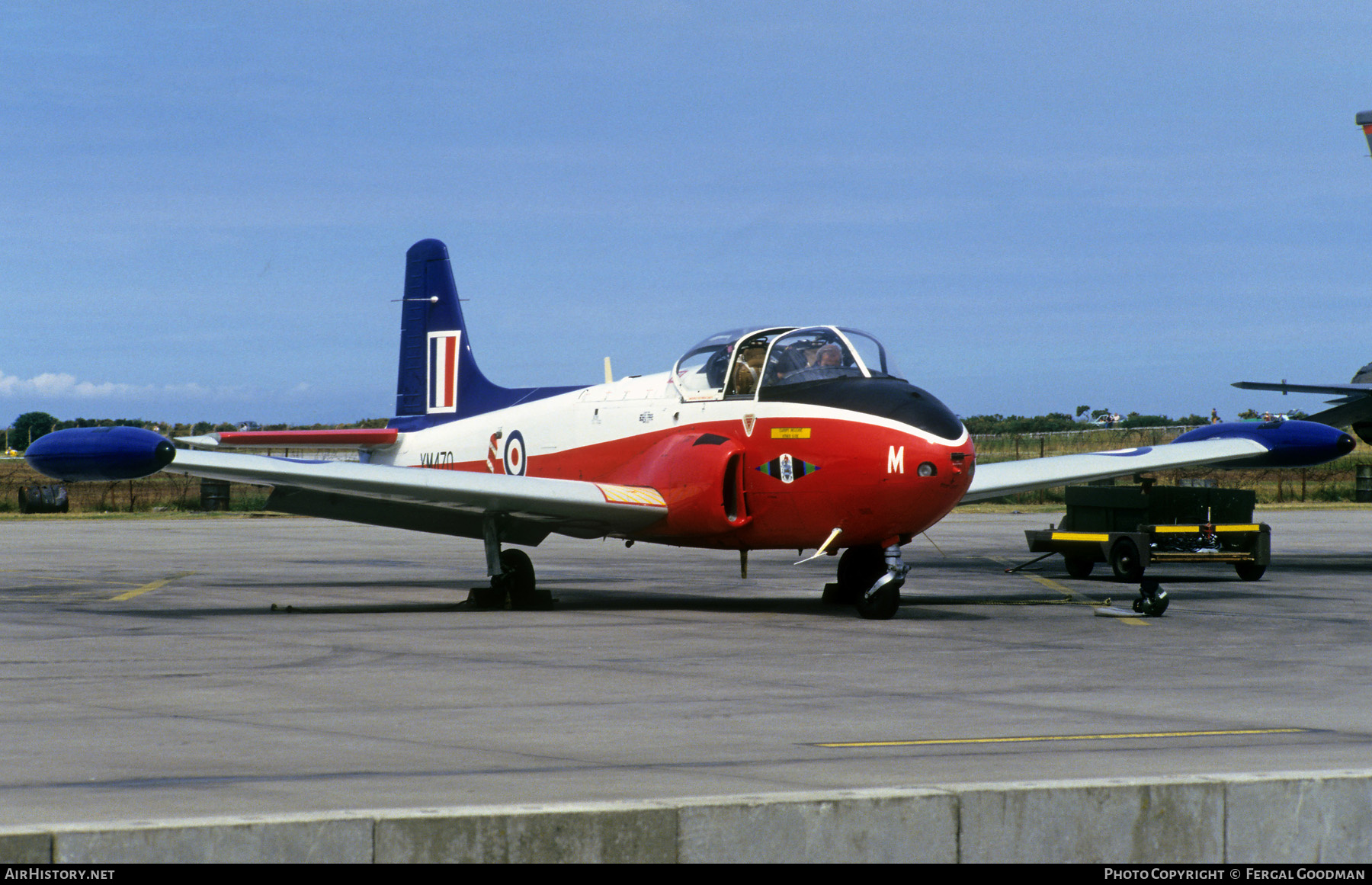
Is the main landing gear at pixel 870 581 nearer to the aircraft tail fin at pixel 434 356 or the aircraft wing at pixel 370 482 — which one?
the aircraft wing at pixel 370 482

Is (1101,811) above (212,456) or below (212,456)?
below

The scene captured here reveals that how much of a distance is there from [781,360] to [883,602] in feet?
9.86

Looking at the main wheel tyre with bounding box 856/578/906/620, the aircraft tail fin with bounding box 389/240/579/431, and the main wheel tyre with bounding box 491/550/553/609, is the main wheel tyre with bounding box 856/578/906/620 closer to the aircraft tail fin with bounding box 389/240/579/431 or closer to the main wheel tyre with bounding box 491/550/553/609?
the main wheel tyre with bounding box 491/550/553/609

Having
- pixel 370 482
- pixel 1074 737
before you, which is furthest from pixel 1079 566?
pixel 1074 737

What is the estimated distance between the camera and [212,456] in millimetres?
15320

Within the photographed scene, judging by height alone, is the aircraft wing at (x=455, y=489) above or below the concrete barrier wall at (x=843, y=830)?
above

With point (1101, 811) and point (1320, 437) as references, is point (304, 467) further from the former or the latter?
point (1320, 437)

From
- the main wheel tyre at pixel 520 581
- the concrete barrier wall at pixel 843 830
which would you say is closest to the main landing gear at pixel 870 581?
the main wheel tyre at pixel 520 581

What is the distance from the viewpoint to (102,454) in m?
13.9

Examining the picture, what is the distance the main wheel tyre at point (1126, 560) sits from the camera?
2027 centimetres

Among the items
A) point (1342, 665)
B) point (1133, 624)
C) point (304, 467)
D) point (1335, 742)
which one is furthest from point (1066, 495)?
point (1335, 742)

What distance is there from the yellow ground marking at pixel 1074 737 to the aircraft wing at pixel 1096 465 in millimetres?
8986

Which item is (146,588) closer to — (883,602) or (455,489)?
(455,489)
